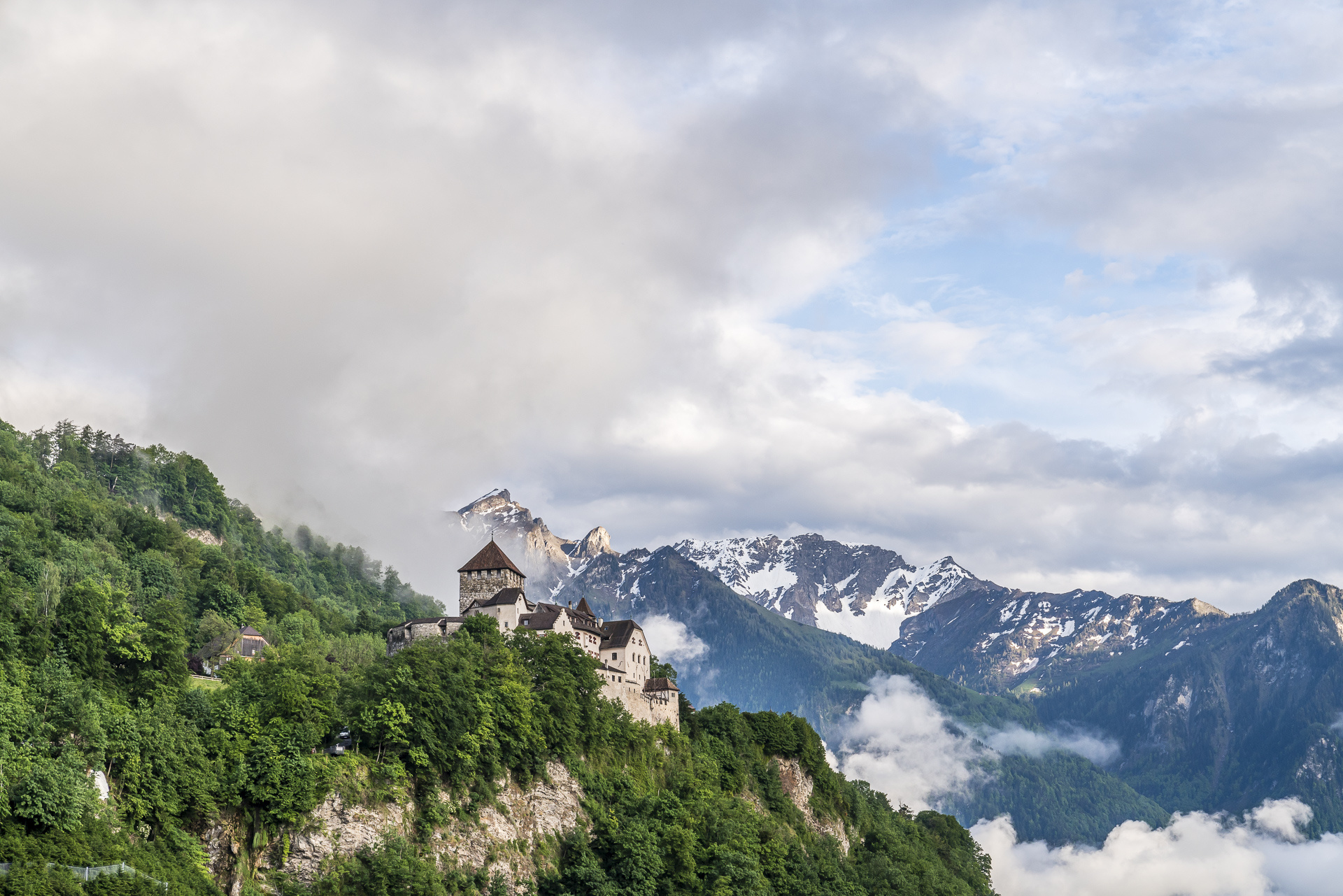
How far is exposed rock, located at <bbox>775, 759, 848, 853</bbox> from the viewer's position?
143625 mm

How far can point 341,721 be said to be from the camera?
8812 centimetres

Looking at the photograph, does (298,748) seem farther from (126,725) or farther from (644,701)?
(644,701)

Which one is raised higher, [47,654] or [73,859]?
[47,654]

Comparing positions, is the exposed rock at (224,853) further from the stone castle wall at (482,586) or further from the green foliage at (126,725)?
the stone castle wall at (482,586)

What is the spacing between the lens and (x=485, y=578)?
13062 cm

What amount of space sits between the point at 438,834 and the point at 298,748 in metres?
14.5

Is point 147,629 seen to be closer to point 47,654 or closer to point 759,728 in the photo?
point 47,654

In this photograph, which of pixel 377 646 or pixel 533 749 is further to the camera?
pixel 377 646

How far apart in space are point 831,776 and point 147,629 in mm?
96681

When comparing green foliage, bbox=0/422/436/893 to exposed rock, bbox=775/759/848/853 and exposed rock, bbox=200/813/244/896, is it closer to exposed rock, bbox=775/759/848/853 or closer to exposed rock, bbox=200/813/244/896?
exposed rock, bbox=200/813/244/896

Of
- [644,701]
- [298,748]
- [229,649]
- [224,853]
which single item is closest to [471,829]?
[298,748]

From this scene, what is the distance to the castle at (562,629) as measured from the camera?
123 metres

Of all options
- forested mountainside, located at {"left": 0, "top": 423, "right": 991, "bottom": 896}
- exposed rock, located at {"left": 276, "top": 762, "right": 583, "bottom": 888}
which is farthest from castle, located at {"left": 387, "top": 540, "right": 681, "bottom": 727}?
exposed rock, located at {"left": 276, "top": 762, "right": 583, "bottom": 888}

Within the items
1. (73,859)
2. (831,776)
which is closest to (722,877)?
(831,776)
